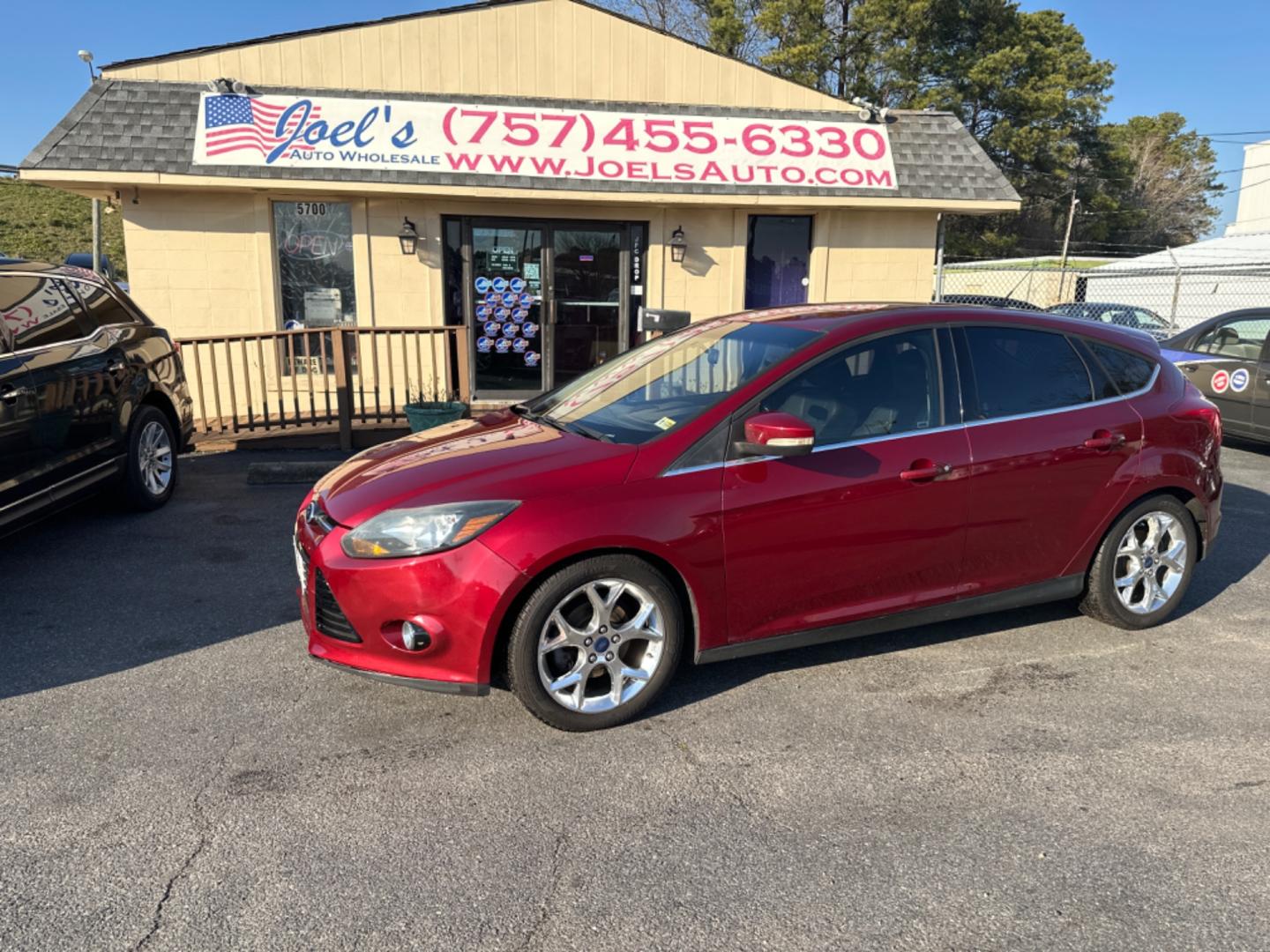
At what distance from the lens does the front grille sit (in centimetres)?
330

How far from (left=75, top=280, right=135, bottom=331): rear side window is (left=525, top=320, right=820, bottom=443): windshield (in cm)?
348

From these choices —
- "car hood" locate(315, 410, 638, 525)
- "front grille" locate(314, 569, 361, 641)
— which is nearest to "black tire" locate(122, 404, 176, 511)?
Result: "car hood" locate(315, 410, 638, 525)

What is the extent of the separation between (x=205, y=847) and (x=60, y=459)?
3.53 meters

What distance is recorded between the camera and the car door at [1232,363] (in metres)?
8.86

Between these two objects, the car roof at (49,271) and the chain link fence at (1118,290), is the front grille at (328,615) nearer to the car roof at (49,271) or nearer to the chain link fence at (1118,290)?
the car roof at (49,271)

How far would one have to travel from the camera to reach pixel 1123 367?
4.34 metres

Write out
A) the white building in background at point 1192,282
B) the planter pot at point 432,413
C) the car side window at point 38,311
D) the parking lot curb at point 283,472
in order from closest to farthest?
A: the car side window at point 38,311 → the parking lot curb at point 283,472 → the planter pot at point 432,413 → the white building in background at point 1192,282

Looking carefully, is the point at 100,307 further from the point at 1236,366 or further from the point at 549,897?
the point at 1236,366

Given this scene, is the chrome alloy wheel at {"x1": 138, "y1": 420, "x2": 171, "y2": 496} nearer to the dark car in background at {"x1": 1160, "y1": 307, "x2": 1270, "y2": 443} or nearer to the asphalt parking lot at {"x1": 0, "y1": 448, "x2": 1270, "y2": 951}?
the asphalt parking lot at {"x1": 0, "y1": 448, "x2": 1270, "y2": 951}

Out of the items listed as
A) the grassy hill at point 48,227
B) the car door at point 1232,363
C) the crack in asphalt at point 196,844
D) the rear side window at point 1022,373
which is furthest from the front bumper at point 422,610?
the grassy hill at point 48,227

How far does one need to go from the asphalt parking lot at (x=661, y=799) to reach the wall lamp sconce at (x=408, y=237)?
253 inches

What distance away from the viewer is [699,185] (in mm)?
9914

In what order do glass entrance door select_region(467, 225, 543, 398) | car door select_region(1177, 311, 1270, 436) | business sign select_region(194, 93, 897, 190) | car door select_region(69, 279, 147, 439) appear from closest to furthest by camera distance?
car door select_region(69, 279, 147, 439), car door select_region(1177, 311, 1270, 436), business sign select_region(194, 93, 897, 190), glass entrance door select_region(467, 225, 543, 398)

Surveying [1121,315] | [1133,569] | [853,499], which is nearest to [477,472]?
[853,499]
